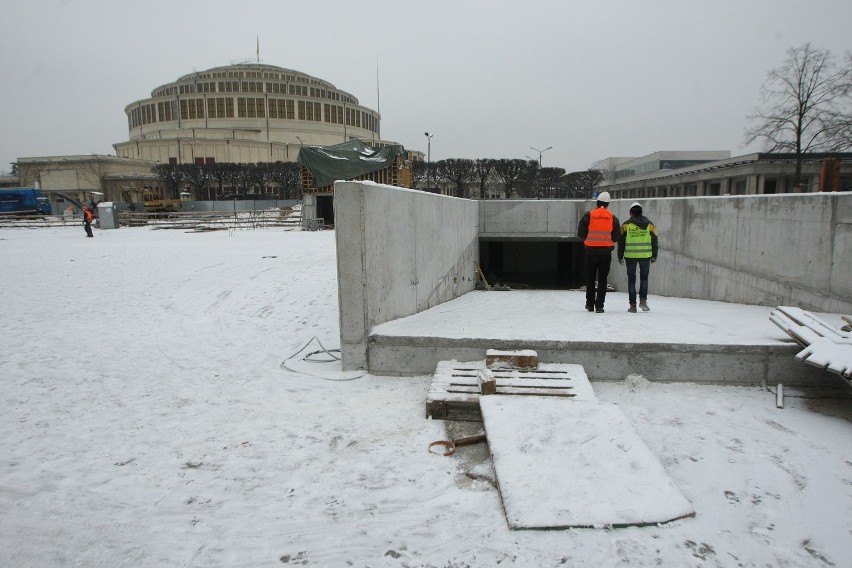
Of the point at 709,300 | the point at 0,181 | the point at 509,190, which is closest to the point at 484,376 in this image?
the point at 709,300

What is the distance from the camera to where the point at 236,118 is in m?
77.0

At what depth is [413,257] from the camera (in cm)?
717

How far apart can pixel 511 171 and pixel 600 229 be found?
38.6 meters

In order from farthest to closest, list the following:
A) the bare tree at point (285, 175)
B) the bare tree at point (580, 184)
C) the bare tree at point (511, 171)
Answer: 1. the bare tree at point (285, 175)
2. the bare tree at point (580, 184)
3. the bare tree at point (511, 171)

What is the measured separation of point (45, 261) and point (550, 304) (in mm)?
14284

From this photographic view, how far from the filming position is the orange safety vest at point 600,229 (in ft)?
24.2

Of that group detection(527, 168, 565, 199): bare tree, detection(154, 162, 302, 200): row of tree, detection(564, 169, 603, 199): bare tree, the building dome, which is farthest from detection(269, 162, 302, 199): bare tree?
detection(564, 169, 603, 199): bare tree

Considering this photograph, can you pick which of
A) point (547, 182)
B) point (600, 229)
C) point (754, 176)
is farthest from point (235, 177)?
point (600, 229)

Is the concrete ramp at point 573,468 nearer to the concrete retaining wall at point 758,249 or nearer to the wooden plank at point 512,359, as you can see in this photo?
the wooden plank at point 512,359

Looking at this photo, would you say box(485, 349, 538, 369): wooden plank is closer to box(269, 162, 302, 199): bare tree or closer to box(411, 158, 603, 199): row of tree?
box(411, 158, 603, 199): row of tree

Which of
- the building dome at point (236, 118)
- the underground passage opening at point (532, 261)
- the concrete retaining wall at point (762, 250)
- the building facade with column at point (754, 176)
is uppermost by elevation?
the building dome at point (236, 118)

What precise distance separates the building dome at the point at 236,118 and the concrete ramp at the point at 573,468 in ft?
244

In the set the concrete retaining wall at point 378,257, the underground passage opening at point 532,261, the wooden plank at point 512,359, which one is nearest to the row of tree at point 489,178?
the underground passage opening at point 532,261

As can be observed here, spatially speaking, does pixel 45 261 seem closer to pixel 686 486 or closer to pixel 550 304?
pixel 550 304
